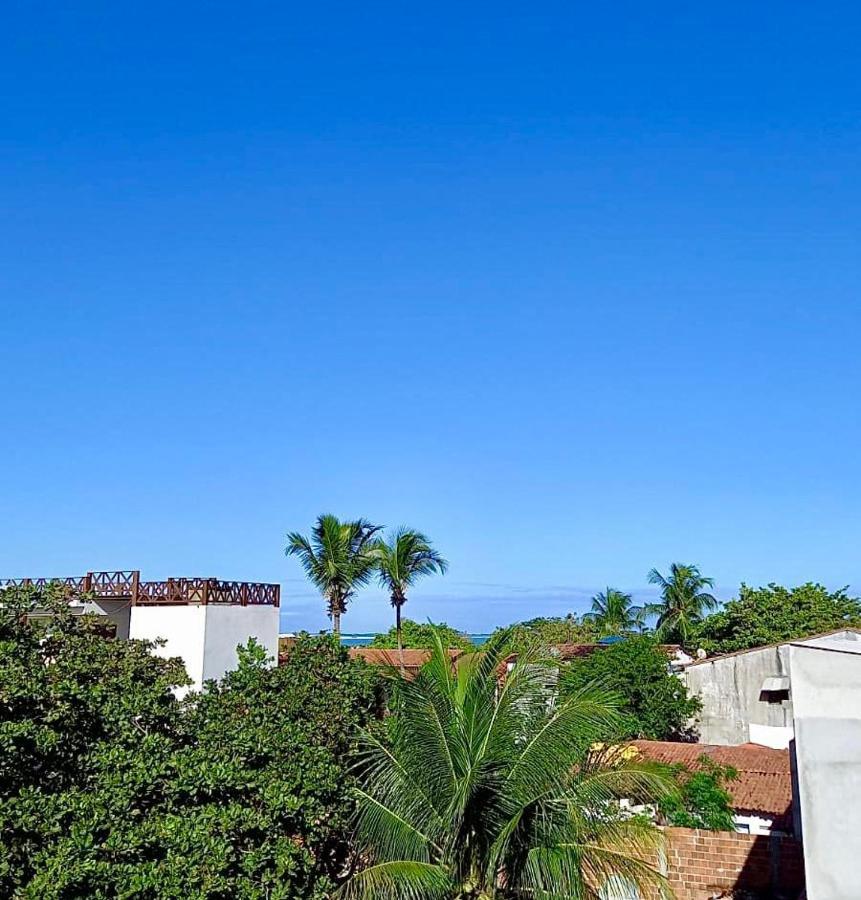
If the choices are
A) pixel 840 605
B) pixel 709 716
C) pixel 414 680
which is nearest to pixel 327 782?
pixel 414 680

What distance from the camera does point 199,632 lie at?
22422 millimetres

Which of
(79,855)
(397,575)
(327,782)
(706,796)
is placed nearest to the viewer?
(79,855)

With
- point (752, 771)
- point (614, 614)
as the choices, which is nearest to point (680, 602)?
point (614, 614)

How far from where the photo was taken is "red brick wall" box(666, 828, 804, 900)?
12.8 metres

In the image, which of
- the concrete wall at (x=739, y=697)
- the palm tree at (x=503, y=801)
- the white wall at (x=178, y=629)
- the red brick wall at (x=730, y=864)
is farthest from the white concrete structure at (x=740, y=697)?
the palm tree at (x=503, y=801)

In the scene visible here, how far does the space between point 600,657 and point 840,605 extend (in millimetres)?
16452

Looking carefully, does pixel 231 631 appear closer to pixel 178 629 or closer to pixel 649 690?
pixel 178 629

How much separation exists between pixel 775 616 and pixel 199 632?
28.0 m

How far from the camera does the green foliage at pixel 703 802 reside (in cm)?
1742

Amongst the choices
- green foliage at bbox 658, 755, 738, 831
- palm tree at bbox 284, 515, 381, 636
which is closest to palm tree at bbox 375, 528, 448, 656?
palm tree at bbox 284, 515, 381, 636

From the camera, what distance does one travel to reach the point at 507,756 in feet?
31.5

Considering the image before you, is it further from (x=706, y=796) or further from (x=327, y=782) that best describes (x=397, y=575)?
(x=327, y=782)

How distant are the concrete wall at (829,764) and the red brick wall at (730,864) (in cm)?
580

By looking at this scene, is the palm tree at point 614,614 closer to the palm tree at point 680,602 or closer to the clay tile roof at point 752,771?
the palm tree at point 680,602
